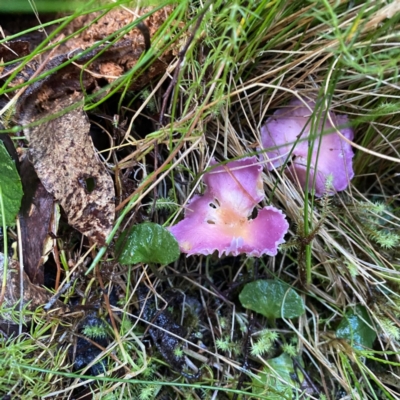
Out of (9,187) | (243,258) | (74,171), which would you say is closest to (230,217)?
(243,258)

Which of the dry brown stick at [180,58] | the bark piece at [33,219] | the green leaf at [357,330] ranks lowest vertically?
the green leaf at [357,330]

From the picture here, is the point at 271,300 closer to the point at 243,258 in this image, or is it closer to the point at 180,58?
the point at 243,258

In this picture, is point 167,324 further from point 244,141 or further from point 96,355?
point 244,141

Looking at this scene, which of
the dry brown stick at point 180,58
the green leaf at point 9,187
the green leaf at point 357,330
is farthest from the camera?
the green leaf at point 357,330

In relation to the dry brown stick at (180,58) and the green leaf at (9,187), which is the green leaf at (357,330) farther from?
the green leaf at (9,187)

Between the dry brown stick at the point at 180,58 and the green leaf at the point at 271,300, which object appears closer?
the dry brown stick at the point at 180,58

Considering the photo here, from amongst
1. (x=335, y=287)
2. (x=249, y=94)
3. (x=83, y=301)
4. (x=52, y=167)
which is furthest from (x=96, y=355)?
(x=249, y=94)

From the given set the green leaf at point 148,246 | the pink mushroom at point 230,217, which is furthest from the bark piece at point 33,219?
the pink mushroom at point 230,217

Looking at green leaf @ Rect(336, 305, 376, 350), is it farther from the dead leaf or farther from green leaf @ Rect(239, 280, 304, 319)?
the dead leaf

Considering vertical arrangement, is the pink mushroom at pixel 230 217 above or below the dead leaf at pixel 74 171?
below
